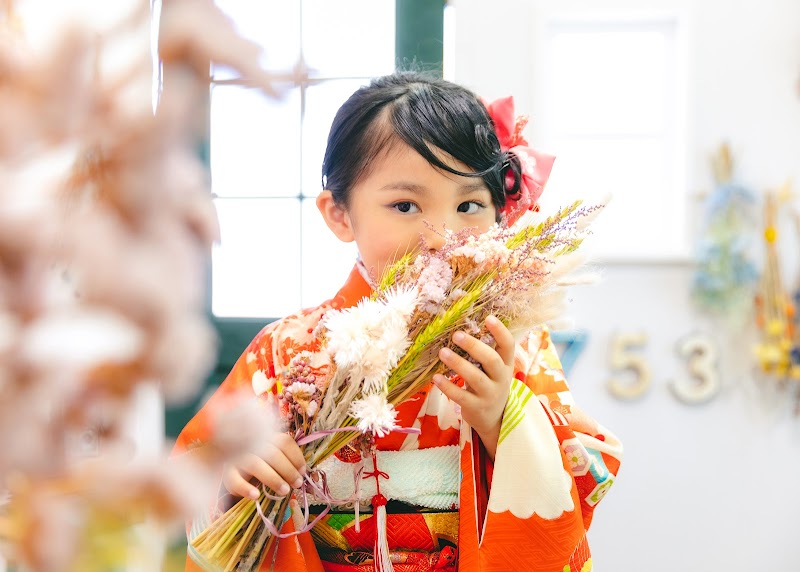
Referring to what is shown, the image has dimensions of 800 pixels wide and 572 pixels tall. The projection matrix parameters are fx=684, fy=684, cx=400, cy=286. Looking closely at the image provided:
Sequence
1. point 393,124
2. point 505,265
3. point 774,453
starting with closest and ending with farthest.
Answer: point 505,265
point 393,124
point 774,453

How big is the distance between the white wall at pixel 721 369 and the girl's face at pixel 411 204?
104 centimetres

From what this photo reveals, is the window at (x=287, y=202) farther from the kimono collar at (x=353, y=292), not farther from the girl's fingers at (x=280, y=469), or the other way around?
the girl's fingers at (x=280, y=469)

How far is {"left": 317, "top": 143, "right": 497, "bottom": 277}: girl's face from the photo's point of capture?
0.87 metres

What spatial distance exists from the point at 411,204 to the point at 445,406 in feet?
0.89

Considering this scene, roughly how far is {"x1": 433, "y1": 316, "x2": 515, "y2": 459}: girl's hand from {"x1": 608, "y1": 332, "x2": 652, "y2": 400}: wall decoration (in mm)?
1155

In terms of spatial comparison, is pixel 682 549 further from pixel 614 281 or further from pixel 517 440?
pixel 517 440

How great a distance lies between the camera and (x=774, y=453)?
185 centimetres

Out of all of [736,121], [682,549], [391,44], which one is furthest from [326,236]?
[682,549]

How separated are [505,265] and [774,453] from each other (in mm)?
1540

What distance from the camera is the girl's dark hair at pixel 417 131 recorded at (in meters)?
0.90

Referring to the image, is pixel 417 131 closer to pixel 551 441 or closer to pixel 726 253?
pixel 551 441

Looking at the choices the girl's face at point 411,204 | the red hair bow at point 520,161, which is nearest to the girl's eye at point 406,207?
the girl's face at point 411,204

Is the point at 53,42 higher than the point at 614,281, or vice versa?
the point at 53,42

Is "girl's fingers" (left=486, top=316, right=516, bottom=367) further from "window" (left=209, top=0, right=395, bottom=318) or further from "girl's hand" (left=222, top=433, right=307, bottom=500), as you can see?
"window" (left=209, top=0, right=395, bottom=318)
